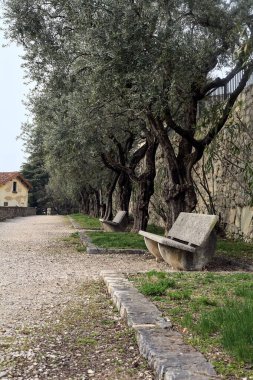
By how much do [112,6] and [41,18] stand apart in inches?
136

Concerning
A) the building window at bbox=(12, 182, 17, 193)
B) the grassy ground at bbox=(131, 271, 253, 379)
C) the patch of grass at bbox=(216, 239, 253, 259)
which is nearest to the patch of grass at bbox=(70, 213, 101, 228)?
the patch of grass at bbox=(216, 239, 253, 259)

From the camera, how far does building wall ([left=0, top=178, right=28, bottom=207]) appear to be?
73375mm

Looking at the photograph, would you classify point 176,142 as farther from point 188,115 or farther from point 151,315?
point 151,315

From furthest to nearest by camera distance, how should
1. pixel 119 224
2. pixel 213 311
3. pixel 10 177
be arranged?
pixel 10 177, pixel 119 224, pixel 213 311

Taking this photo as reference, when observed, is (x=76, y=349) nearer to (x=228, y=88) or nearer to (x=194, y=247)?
(x=194, y=247)

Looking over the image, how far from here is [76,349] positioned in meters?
3.86

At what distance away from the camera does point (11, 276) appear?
7.85 metres

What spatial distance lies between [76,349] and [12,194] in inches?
2826

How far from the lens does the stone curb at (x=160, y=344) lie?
289 cm

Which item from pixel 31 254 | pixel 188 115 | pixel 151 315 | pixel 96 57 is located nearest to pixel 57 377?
pixel 151 315

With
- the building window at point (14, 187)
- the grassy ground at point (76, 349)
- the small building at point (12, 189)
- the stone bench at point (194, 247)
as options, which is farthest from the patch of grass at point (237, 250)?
the building window at point (14, 187)

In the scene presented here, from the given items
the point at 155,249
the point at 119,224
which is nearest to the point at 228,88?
the point at 119,224

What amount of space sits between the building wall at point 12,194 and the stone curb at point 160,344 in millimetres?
70042

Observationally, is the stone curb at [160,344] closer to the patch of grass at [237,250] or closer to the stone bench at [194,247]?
the stone bench at [194,247]
